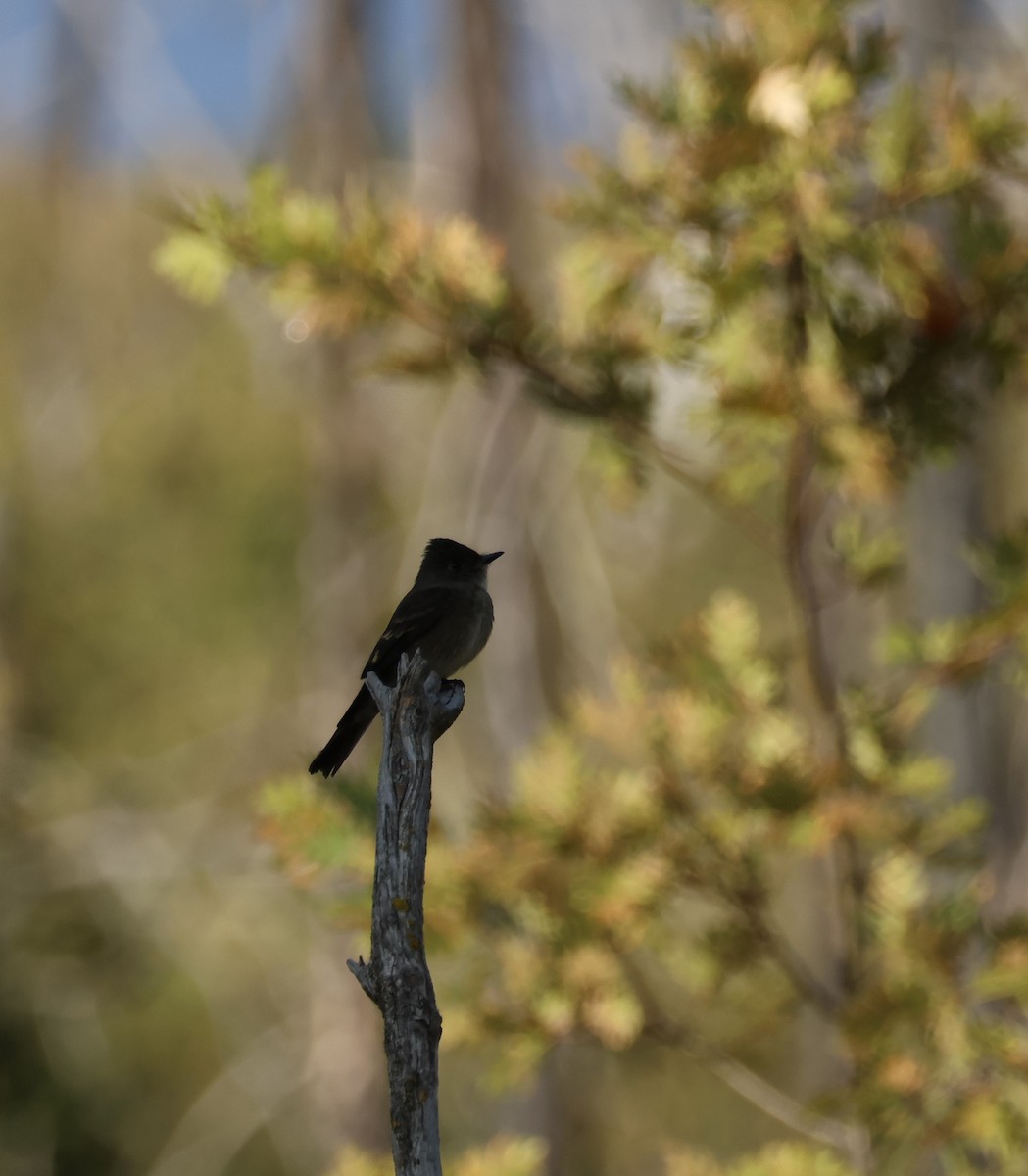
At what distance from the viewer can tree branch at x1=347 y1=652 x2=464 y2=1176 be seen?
8.27 feet

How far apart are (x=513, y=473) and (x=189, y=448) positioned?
12.5 m

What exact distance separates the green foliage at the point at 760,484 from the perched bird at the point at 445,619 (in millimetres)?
771

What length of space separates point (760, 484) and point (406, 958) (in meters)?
2.36

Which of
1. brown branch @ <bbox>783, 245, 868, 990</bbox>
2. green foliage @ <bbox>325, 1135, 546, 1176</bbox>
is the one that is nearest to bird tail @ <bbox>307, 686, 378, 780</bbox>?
green foliage @ <bbox>325, 1135, 546, 1176</bbox>

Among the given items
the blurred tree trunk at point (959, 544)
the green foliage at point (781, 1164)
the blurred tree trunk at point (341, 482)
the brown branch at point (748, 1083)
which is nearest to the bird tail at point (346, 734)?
the brown branch at point (748, 1083)

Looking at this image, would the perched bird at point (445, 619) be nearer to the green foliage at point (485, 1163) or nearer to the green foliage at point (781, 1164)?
the green foliage at point (485, 1163)

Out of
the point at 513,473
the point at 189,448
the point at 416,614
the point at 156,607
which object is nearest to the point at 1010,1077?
the point at 416,614

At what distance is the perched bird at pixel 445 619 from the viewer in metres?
5.05

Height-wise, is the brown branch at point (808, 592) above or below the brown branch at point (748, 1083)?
above

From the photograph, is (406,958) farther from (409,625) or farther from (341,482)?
(341,482)

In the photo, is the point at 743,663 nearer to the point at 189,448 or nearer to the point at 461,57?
the point at 461,57

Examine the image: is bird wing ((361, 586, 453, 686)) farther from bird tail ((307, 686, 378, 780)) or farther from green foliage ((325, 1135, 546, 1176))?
green foliage ((325, 1135, 546, 1176))

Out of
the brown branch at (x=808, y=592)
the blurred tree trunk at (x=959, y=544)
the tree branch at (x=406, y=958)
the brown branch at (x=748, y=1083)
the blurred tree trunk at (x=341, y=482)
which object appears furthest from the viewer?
the blurred tree trunk at (x=341, y=482)

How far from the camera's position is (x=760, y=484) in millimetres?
4500
